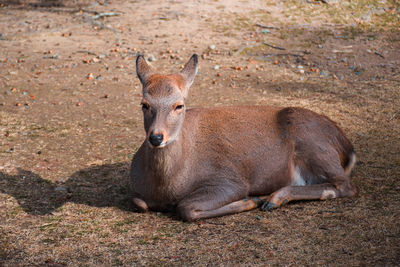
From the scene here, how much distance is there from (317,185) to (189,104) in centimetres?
385

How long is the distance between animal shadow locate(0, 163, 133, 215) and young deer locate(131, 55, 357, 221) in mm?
505

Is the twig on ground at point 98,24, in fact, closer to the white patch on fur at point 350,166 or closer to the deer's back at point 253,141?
the deer's back at point 253,141

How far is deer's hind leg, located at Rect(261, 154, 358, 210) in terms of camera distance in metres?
5.42

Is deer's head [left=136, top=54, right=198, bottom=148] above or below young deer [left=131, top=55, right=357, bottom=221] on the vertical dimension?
above

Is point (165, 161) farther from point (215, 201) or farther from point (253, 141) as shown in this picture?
point (253, 141)

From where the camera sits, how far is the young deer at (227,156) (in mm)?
5129

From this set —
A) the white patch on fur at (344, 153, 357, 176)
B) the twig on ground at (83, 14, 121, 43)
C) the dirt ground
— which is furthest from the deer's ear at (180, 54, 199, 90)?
the twig on ground at (83, 14, 121, 43)

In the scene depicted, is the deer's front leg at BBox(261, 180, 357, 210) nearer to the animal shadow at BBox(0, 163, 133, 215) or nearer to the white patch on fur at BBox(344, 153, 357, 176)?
the white patch on fur at BBox(344, 153, 357, 176)

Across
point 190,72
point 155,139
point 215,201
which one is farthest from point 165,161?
point 190,72

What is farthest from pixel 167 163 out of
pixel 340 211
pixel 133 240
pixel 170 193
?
pixel 340 211

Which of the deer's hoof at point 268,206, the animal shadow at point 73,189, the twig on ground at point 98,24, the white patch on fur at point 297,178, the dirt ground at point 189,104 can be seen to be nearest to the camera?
the dirt ground at point 189,104

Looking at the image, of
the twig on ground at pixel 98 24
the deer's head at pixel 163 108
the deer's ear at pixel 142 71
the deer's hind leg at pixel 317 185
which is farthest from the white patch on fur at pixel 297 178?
the twig on ground at pixel 98 24

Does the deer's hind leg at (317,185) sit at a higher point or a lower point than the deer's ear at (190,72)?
lower

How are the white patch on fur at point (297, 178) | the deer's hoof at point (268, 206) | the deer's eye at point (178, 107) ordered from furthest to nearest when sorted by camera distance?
the white patch on fur at point (297, 178) < the deer's hoof at point (268, 206) < the deer's eye at point (178, 107)
